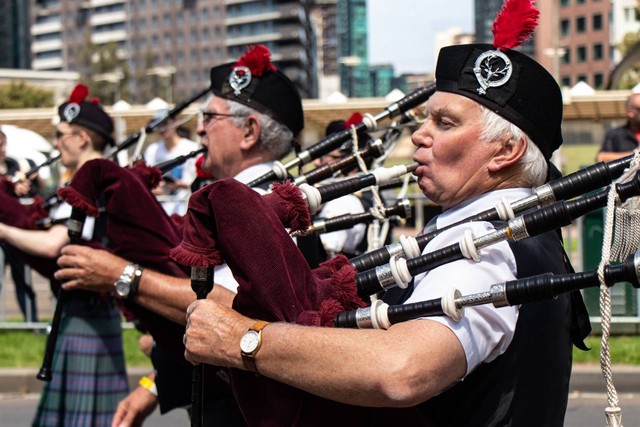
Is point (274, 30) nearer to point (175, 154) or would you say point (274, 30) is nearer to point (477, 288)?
point (175, 154)

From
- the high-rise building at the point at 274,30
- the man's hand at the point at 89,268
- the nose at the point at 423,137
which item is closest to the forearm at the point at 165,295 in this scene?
the man's hand at the point at 89,268

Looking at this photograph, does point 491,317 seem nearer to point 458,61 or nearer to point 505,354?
point 505,354

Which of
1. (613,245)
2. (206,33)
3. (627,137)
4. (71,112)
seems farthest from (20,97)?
(206,33)

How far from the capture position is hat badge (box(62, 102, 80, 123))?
18.5 ft

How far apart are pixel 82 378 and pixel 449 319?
10.7ft

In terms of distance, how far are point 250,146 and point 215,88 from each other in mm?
342

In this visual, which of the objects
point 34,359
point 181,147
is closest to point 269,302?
point 34,359

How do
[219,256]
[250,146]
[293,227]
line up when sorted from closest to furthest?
[219,256]
[293,227]
[250,146]

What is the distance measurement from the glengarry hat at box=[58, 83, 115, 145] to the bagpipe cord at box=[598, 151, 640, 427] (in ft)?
12.7

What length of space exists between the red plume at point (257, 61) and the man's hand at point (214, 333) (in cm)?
178

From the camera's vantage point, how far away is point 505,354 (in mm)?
2281

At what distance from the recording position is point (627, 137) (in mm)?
9086

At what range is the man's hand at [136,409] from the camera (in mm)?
4535

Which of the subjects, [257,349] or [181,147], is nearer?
[257,349]
